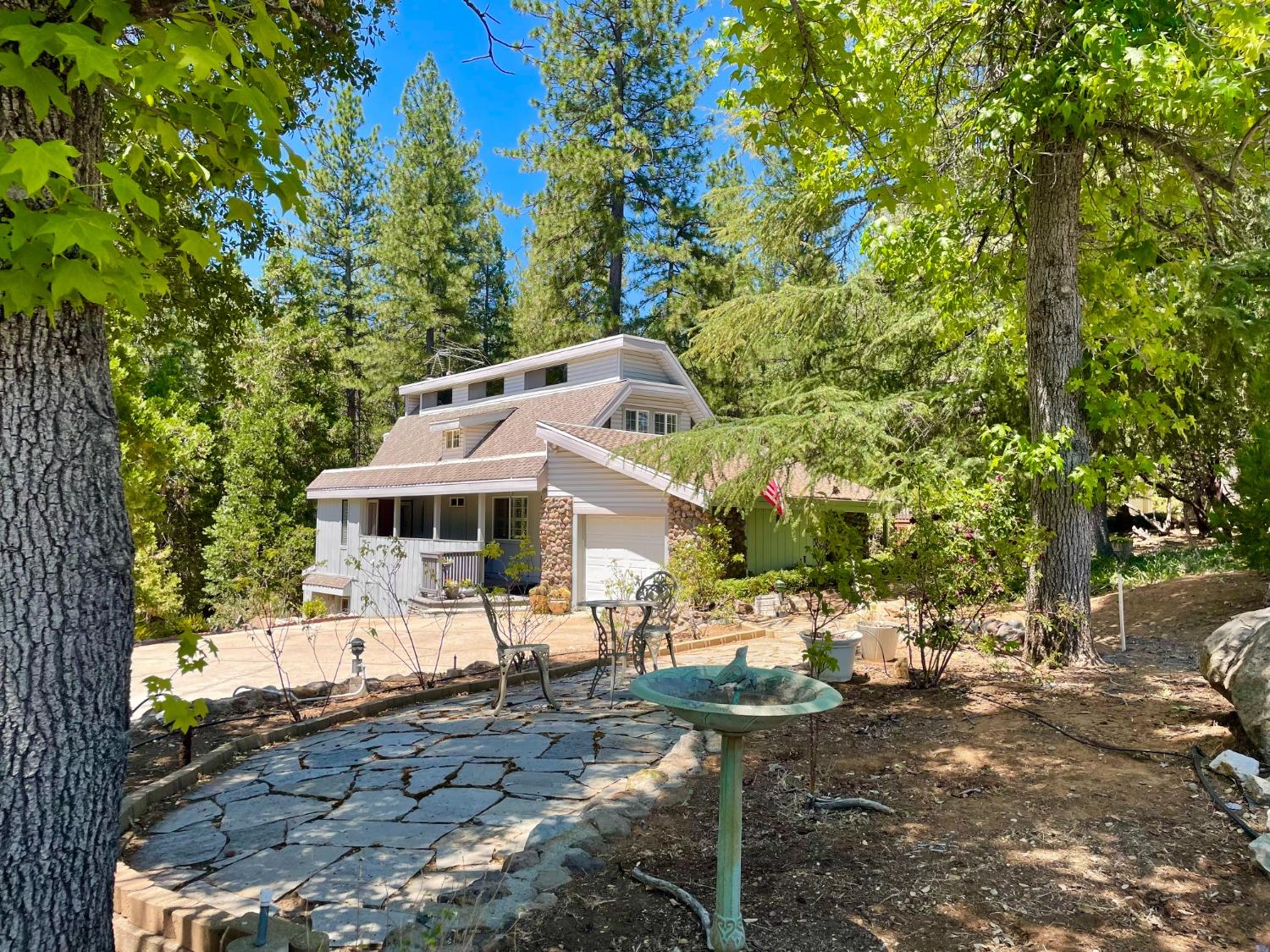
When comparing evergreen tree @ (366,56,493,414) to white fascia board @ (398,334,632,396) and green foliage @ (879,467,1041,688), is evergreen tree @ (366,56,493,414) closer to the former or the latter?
white fascia board @ (398,334,632,396)

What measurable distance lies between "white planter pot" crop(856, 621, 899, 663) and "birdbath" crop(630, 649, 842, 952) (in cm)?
493

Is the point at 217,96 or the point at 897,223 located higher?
the point at 897,223

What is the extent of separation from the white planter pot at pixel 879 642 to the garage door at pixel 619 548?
6.76 metres

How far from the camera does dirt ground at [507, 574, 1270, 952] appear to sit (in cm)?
282

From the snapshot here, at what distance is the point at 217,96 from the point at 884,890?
377 cm

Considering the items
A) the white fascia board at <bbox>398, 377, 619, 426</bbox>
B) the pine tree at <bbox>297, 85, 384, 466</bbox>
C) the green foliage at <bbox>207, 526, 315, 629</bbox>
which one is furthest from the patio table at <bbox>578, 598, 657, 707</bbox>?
the pine tree at <bbox>297, 85, 384, 466</bbox>

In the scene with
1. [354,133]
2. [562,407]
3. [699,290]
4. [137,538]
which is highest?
[354,133]

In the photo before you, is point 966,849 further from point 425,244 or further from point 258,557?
point 425,244

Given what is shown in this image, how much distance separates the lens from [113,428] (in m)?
2.48

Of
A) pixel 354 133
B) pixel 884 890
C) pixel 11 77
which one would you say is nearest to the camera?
pixel 11 77

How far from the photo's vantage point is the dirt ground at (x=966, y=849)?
282 centimetres

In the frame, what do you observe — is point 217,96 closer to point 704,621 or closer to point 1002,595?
point 1002,595

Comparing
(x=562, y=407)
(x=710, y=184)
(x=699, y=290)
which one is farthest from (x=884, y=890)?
(x=710, y=184)

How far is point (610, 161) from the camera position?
24859 millimetres
